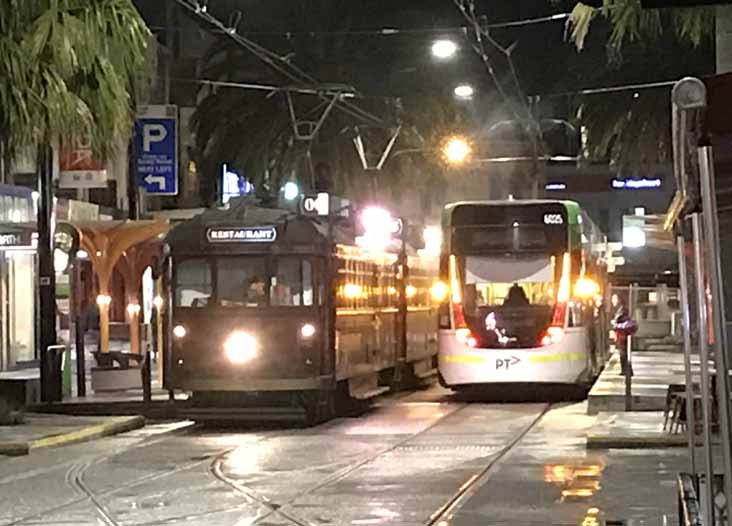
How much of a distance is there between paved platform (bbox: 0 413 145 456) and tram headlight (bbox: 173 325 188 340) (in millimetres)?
1471

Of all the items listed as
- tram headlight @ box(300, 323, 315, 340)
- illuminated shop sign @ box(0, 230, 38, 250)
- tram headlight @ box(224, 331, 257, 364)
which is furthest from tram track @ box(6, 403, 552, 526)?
illuminated shop sign @ box(0, 230, 38, 250)

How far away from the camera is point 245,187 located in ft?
167

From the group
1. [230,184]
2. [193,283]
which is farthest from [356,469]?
[230,184]

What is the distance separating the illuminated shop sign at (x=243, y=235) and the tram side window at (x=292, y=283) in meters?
0.41

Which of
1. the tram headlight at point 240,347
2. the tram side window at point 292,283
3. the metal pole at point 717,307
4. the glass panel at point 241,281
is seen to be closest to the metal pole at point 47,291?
the glass panel at point 241,281

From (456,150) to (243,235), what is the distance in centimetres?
2084

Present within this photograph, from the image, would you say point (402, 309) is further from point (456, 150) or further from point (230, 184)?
point (230, 184)

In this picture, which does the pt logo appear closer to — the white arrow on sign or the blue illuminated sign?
the white arrow on sign

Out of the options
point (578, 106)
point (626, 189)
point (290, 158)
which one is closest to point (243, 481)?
point (578, 106)

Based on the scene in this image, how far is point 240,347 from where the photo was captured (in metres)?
22.9

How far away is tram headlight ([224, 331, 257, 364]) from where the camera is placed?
22828 mm

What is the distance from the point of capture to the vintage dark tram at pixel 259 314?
74.8 ft

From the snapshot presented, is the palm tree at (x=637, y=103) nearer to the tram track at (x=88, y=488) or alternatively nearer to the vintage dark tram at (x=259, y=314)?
the vintage dark tram at (x=259, y=314)

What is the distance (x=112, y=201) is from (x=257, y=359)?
24.1 m
